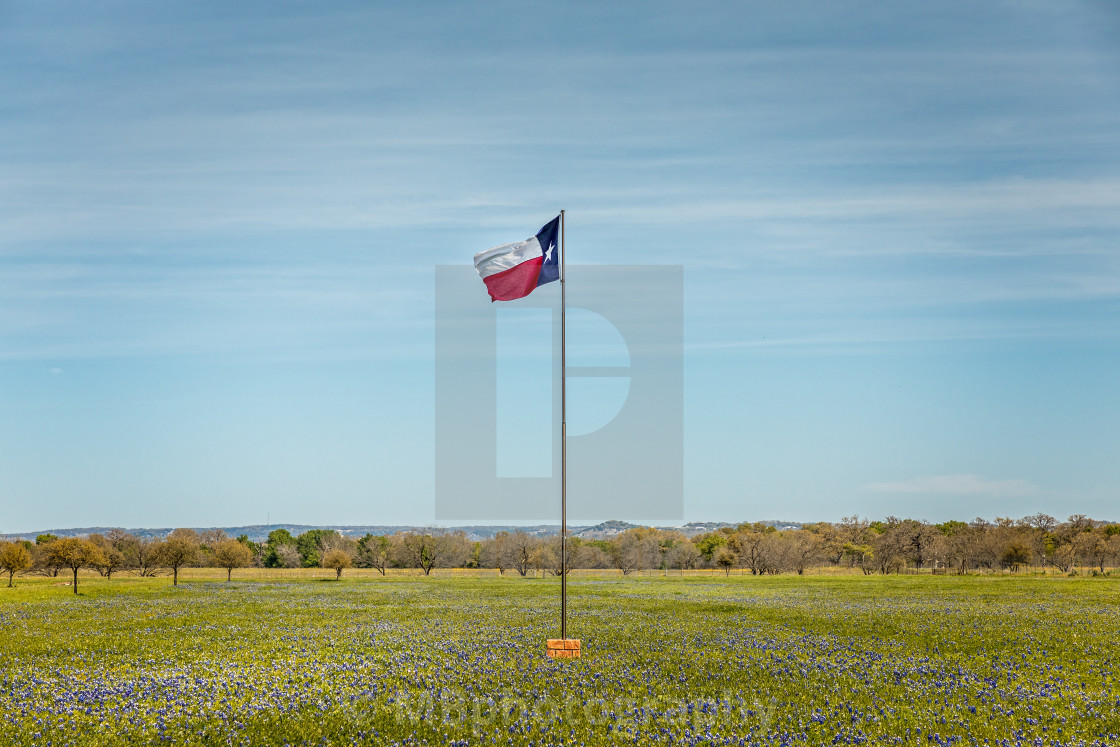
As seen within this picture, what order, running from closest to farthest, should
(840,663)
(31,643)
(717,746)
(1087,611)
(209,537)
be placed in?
(717,746), (840,663), (31,643), (1087,611), (209,537)

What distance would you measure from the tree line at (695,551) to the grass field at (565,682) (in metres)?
53.9

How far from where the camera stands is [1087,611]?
30641 millimetres

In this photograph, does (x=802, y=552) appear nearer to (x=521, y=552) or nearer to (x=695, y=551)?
(x=695, y=551)

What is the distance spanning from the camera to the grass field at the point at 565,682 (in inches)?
455

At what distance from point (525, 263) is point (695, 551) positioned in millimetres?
126705

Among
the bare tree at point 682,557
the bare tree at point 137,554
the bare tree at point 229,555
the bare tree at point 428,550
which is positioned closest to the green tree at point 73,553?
the bare tree at point 229,555

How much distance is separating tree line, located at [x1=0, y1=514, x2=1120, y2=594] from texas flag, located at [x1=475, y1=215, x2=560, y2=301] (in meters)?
59.3

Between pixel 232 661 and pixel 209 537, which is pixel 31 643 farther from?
pixel 209 537

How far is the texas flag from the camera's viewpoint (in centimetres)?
1995

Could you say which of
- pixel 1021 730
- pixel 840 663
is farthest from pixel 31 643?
pixel 1021 730

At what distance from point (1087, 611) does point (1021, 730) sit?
24459 millimetres

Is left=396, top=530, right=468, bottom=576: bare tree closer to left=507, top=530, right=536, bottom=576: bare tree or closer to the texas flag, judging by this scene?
left=507, top=530, right=536, bottom=576: bare tree

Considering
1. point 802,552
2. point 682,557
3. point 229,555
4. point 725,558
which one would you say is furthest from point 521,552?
point 229,555

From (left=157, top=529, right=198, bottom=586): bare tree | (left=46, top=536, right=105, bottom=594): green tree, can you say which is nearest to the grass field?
(left=46, top=536, right=105, bottom=594): green tree
